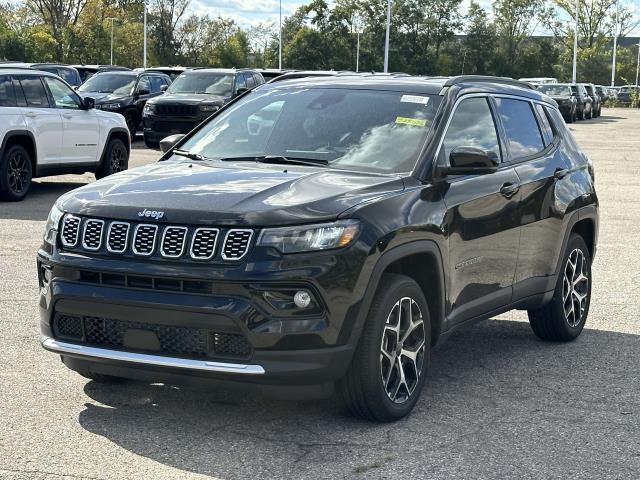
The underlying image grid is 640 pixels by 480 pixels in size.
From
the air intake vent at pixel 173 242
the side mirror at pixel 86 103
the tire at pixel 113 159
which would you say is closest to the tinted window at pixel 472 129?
the air intake vent at pixel 173 242

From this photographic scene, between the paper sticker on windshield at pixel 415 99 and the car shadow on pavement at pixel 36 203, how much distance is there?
8.11 metres

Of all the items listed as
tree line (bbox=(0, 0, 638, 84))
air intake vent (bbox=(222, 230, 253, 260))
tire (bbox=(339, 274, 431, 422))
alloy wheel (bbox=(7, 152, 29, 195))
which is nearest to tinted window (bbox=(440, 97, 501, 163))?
tire (bbox=(339, 274, 431, 422))

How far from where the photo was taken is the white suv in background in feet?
51.1

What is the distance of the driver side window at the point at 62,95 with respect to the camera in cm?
1650

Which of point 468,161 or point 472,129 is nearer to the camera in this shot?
point 468,161

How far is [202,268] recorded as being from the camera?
201 inches

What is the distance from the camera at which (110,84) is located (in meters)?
28.1

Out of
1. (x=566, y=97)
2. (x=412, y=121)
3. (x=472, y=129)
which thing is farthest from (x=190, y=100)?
(x=566, y=97)

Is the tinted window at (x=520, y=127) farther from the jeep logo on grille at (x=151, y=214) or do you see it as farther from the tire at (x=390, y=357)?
the jeep logo on grille at (x=151, y=214)

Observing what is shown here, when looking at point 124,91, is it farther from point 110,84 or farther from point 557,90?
point 557,90

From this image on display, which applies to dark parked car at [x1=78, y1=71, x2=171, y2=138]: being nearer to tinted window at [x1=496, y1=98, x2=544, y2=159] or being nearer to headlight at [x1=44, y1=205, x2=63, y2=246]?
tinted window at [x1=496, y1=98, x2=544, y2=159]

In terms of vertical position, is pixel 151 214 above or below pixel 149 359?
above

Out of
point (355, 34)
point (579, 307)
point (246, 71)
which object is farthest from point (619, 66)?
point (579, 307)

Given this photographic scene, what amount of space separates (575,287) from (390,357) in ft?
8.57
